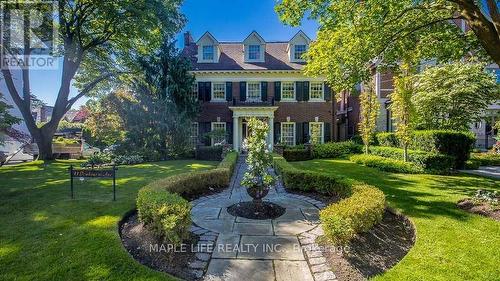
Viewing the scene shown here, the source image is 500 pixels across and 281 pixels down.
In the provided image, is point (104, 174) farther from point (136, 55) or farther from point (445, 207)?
point (136, 55)

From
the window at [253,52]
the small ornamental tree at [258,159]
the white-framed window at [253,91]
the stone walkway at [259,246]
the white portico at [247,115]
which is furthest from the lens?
the window at [253,52]

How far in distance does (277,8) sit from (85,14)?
1258cm

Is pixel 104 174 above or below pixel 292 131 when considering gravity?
below

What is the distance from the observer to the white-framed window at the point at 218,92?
68.0 feet

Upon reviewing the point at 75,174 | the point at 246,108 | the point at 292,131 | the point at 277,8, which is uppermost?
the point at 277,8

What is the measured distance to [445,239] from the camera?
4.55 metres

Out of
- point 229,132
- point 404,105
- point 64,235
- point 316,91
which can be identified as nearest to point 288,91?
point 316,91

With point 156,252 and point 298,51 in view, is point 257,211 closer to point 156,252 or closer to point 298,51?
point 156,252

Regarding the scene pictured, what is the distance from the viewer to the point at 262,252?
4.29m

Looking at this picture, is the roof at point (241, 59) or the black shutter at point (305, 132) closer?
the black shutter at point (305, 132)

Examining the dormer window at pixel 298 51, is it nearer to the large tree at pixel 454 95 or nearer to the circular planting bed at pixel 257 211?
the large tree at pixel 454 95

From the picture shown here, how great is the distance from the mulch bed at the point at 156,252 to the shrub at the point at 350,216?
2054mm

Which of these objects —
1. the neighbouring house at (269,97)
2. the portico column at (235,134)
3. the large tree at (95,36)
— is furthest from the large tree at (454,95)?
the large tree at (95,36)

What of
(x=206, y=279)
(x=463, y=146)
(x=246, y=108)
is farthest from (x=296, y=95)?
(x=206, y=279)
